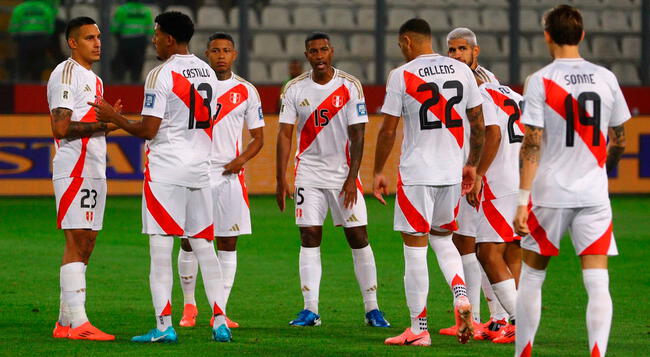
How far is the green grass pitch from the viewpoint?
766 cm

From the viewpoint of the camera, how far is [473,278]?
8336mm

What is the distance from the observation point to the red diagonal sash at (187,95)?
766 centimetres

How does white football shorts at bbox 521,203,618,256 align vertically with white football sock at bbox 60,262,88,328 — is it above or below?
above

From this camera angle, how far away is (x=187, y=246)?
901 centimetres

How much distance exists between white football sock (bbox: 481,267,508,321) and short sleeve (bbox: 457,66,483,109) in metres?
1.36

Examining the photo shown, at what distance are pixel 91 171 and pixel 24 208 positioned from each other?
9970 millimetres

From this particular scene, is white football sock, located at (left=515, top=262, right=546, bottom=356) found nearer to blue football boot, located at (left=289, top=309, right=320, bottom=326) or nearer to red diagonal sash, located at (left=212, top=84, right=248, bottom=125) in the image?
blue football boot, located at (left=289, top=309, right=320, bottom=326)

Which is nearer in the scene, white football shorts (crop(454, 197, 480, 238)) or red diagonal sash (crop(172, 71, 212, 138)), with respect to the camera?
red diagonal sash (crop(172, 71, 212, 138))

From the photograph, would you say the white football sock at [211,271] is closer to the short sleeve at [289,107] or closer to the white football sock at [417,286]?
the white football sock at [417,286]

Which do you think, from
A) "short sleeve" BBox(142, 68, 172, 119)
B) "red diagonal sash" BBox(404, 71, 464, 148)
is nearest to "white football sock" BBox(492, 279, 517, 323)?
"red diagonal sash" BBox(404, 71, 464, 148)

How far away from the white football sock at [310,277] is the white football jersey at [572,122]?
279 cm

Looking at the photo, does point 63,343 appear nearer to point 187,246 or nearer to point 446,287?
point 187,246

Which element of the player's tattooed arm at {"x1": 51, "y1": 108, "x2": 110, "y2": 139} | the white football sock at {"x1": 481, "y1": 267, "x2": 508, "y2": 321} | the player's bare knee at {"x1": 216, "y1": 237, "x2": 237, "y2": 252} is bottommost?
the white football sock at {"x1": 481, "y1": 267, "x2": 508, "y2": 321}

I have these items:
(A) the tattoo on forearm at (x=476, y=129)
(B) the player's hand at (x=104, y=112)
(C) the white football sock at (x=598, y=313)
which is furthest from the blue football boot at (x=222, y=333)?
(C) the white football sock at (x=598, y=313)
